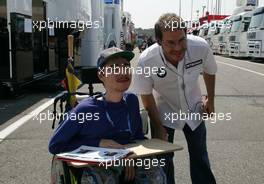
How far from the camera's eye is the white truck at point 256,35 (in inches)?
1081

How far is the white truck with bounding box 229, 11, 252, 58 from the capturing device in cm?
3171

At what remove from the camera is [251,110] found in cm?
1002

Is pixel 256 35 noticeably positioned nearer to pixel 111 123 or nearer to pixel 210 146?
pixel 210 146

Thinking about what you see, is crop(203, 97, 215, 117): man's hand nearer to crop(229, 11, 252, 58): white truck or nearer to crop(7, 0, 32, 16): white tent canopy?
crop(7, 0, 32, 16): white tent canopy

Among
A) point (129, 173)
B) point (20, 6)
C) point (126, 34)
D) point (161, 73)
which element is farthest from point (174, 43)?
point (126, 34)

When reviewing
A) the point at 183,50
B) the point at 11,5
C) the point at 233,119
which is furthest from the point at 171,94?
the point at 11,5

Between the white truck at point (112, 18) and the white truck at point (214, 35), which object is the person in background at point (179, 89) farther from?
the white truck at point (214, 35)

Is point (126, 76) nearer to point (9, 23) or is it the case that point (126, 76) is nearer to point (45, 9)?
point (9, 23)

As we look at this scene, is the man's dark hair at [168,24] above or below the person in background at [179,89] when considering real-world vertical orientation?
above

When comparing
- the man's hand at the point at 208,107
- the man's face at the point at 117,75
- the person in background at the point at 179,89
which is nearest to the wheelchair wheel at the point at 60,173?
the man's face at the point at 117,75

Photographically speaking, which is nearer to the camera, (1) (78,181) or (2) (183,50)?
(1) (78,181)

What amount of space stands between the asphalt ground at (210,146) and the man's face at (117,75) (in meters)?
2.14

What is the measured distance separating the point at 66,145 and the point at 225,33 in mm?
36636

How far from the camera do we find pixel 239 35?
108ft
